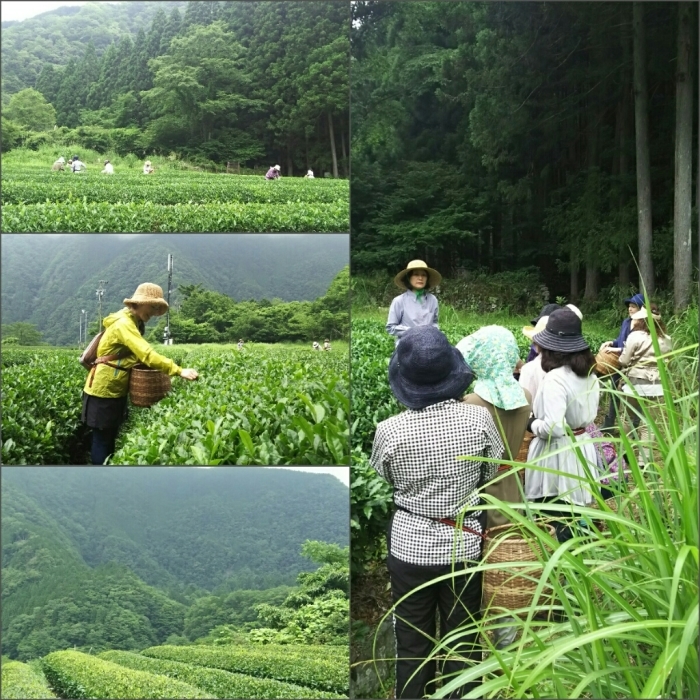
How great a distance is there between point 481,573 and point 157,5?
3.17 meters

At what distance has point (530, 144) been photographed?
4031mm

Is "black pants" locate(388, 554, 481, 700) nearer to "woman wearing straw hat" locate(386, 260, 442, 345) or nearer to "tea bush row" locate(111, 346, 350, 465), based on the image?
"tea bush row" locate(111, 346, 350, 465)

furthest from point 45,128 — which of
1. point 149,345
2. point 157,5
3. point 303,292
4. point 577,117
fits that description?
point 577,117

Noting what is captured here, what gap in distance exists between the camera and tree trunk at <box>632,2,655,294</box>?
3955 mm

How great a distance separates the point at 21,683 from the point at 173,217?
2501mm

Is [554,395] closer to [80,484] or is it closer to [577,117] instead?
[577,117]

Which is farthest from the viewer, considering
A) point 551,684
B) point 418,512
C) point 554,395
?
→ point 554,395

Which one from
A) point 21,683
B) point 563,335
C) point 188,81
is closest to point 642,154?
point 563,335

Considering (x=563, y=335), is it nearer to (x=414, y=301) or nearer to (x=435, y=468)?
(x=414, y=301)

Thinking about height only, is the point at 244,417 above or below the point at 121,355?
below

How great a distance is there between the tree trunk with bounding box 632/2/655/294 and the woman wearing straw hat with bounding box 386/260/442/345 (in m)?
1.08

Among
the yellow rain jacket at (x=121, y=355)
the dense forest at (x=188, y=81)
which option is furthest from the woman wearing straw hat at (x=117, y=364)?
the dense forest at (x=188, y=81)

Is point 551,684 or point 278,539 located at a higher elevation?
point 551,684

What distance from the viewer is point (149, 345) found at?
3.91m
